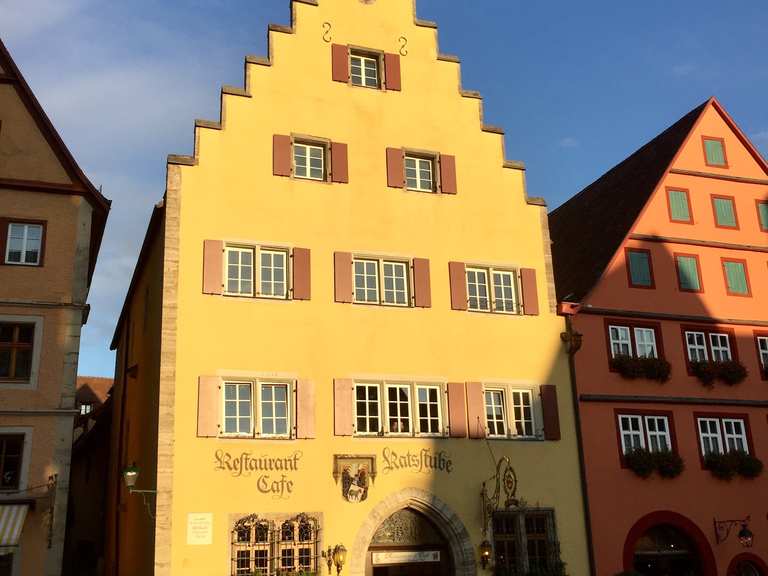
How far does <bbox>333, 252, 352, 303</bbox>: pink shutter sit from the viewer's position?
19.5 m

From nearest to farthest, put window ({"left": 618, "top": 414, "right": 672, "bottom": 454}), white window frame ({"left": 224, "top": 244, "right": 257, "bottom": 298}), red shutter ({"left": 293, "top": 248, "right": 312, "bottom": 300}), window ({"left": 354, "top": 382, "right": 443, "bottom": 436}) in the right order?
white window frame ({"left": 224, "top": 244, "right": 257, "bottom": 298}) < window ({"left": 354, "top": 382, "right": 443, "bottom": 436}) < red shutter ({"left": 293, "top": 248, "right": 312, "bottom": 300}) < window ({"left": 618, "top": 414, "right": 672, "bottom": 454})

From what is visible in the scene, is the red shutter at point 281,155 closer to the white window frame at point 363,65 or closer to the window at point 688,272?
the white window frame at point 363,65

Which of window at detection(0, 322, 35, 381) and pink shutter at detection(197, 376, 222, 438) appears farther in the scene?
window at detection(0, 322, 35, 381)

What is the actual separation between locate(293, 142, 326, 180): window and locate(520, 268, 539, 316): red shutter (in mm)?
5360

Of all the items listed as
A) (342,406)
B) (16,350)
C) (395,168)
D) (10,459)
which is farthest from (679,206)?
(10,459)

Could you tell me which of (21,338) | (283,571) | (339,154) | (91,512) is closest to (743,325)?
(339,154)

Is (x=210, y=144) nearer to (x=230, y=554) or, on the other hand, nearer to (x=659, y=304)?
(x=230, y=554)

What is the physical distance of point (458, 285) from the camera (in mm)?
20641

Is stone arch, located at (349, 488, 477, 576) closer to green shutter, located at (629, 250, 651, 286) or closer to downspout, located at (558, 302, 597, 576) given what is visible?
downspout, located at (558, 302, 597, 576)

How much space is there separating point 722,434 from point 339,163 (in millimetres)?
11576

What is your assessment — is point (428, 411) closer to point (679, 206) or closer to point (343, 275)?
point (343, 275)

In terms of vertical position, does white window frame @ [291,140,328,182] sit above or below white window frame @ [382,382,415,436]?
above

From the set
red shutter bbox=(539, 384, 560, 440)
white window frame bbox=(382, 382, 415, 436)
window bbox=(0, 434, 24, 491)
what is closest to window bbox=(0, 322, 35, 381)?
window bbox=(0, 434, 24, 491)

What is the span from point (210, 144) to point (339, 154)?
2.99m
